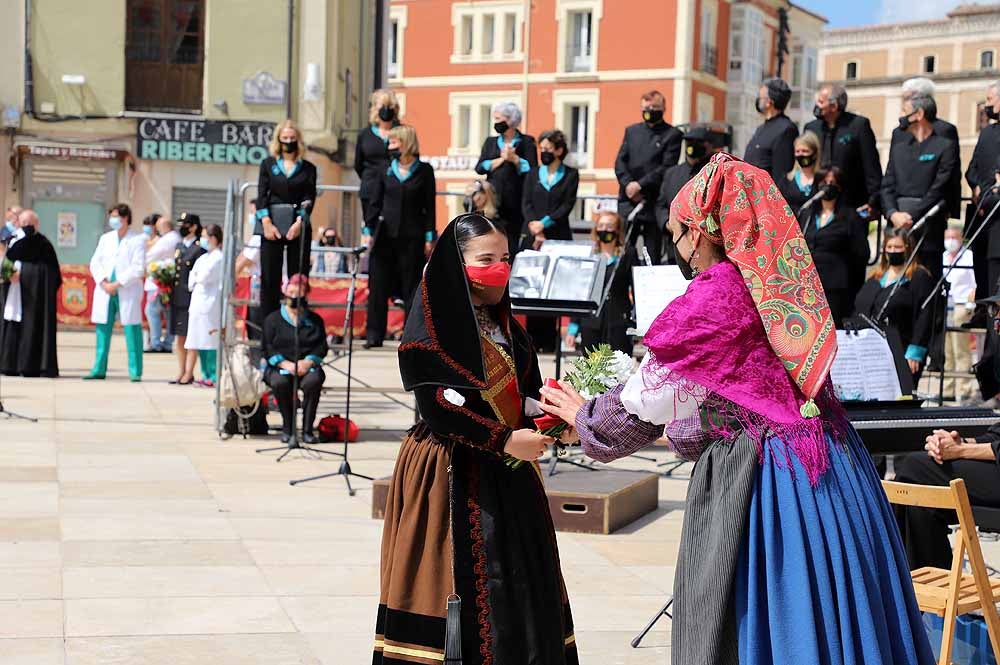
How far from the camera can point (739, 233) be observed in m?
3.65

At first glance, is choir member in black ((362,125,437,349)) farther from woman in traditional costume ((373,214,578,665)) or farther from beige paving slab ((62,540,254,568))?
woman in traditional costume ((373,214,578,665))

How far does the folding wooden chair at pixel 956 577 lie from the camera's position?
4.79 meters

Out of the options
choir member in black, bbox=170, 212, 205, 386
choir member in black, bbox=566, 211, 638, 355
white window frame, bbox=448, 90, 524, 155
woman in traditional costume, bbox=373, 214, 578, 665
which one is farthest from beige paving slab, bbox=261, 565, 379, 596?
white window frame, bbox=448, 90, 524, 155

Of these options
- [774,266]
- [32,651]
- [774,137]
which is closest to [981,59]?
[774,137]

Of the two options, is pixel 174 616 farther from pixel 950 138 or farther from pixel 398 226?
pixel 950 138

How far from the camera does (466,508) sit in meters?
4.34

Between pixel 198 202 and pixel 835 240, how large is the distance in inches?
790

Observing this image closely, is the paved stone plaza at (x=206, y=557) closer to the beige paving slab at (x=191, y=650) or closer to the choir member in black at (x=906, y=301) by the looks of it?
the beige paving slab at (x=191, y=650)

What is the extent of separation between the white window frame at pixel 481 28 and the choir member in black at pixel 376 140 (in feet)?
124

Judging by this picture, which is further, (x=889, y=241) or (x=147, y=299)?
(x=147, y=299)

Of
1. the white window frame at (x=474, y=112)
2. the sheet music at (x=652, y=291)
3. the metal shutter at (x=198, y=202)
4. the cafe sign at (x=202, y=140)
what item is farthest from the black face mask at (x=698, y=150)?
the white window frame at (x=474, y=112)

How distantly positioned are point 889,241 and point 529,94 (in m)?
39.3

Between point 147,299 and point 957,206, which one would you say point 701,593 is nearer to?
point 957,206

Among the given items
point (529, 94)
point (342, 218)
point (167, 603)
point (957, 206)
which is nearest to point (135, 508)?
point (167, 603)
